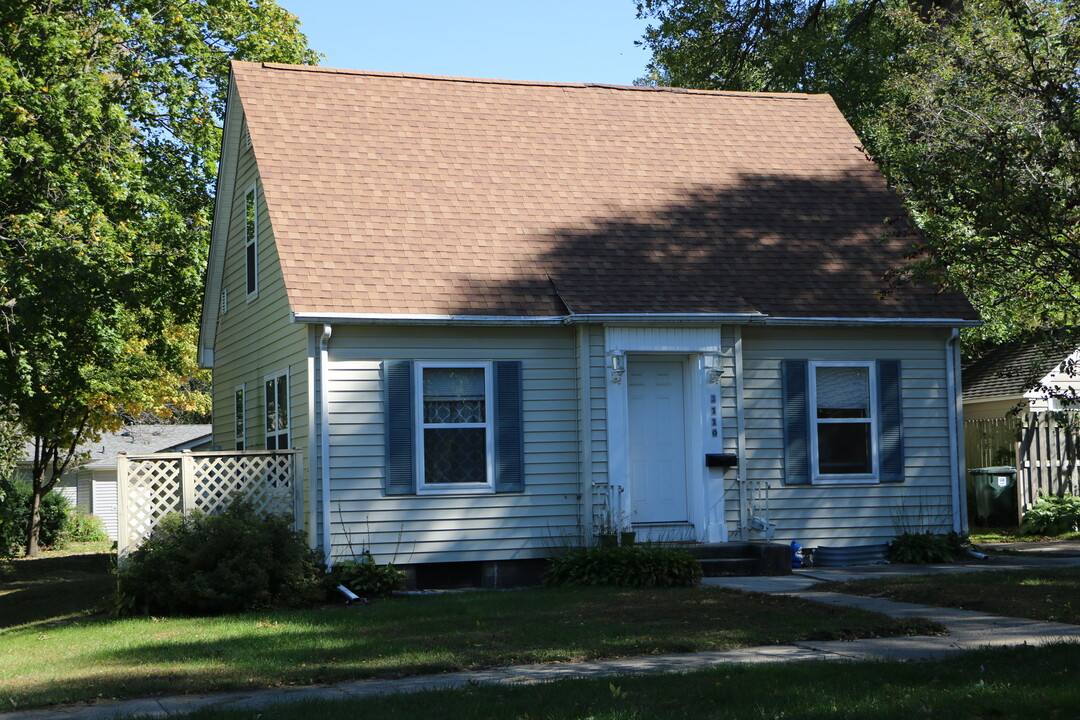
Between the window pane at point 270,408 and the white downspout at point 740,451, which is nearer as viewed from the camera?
the white downspout at point 740,451

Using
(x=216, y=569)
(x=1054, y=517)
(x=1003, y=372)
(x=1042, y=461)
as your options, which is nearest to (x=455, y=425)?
(x=216, y=569)

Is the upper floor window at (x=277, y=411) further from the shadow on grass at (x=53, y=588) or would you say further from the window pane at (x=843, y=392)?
the window pane at (x=843, y=392)

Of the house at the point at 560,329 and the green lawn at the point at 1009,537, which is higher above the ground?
the house at the point at 560,329

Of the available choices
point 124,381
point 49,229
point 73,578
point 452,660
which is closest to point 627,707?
point 452,660

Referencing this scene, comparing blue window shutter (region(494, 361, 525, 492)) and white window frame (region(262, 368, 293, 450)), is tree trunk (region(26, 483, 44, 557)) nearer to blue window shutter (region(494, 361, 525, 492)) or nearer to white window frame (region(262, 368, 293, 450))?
white window frame (region(262, 368, 293, 450))

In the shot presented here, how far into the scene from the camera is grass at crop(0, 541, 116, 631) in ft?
50.0

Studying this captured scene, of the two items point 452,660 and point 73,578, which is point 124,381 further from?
point 452,660

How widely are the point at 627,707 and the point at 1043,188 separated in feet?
21.2

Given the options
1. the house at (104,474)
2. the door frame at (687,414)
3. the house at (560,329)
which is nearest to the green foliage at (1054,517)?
the house at (560,329)

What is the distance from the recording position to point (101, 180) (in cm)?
2088

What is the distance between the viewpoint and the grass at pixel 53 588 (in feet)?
50.0

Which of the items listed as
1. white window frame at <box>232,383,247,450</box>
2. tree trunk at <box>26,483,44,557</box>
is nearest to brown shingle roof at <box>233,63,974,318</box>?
white window frame at <box>232,383,247,450</box>

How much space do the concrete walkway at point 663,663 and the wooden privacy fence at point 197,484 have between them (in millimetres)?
5604

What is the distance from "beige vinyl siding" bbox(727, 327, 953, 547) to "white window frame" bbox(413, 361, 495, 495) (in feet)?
10.2
